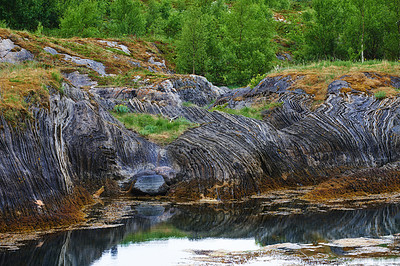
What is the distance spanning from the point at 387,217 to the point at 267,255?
6.60 m

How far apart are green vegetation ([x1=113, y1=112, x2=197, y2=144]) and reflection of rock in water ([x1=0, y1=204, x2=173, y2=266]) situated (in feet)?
26.0

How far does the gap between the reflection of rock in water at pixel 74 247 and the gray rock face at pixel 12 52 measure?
2079 centimetres

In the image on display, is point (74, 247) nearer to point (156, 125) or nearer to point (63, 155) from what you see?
point (63, 155)

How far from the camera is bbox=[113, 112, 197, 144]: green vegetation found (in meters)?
23.2

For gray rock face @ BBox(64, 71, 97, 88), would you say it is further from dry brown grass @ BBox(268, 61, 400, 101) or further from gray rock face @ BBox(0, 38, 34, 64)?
dry brown grass @ BBox(268, 61, 400, 101)

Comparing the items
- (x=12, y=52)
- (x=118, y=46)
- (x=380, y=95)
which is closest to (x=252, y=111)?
(x=380, y=95)

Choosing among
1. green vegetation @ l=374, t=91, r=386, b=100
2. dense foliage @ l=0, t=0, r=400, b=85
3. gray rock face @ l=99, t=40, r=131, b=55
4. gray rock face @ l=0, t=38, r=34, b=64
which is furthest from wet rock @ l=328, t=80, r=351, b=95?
gray rock face @ l=99, t=40, r=131, b=55

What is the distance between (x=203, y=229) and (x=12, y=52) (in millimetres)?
23683

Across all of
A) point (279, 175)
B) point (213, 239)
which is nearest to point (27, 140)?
point (213, 239)

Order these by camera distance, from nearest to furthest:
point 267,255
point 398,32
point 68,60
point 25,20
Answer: point 267,255, point 68,60, point 398,32, point 25,20

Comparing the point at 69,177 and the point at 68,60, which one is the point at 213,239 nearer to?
the point at 69,177

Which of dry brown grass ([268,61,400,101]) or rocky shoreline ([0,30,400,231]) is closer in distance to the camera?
rocky shoreline ([0,30,400,231])

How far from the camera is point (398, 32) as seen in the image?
4541 cm

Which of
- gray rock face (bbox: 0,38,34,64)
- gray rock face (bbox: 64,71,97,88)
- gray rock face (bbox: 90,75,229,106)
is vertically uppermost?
gray rock face (bbox: 0,38,34,64)
